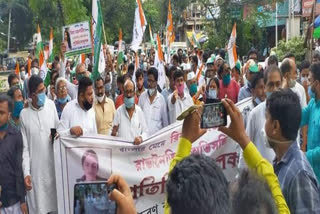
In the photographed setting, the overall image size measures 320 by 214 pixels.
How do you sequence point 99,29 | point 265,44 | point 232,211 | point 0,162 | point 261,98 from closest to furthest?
point 232,211
point 0,162
point 261,98
point 99,29
point 265,44

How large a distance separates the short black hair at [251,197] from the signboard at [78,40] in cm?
753

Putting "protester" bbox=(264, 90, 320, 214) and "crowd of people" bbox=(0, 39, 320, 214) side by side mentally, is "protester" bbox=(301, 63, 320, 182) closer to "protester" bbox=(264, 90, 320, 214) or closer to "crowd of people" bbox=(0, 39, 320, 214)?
"crowd of people" bbox=(0, 39, 320, 214)

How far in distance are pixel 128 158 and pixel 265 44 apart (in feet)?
105

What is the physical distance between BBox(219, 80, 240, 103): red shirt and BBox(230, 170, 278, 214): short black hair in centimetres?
636

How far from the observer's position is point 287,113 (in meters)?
2.89

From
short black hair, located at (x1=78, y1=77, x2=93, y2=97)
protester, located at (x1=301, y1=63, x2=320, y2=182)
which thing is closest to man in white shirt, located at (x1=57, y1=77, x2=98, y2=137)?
short black hair, located at (x1=78, y1=77, x2=93, y2=97)

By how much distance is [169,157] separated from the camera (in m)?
5.51

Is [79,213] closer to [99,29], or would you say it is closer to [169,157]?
[169,157]

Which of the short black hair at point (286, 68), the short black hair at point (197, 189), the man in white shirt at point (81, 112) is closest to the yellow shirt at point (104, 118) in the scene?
the man in white shirt at point (81, 112)

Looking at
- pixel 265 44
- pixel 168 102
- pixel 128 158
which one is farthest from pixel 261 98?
pixel 265 44

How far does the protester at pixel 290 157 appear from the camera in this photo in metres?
2.60

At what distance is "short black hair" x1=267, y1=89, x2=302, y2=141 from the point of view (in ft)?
9.46

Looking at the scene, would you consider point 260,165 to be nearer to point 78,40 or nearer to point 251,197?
point 251,197

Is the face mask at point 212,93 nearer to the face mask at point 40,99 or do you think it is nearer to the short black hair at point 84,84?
the short black hair at point 84,84
